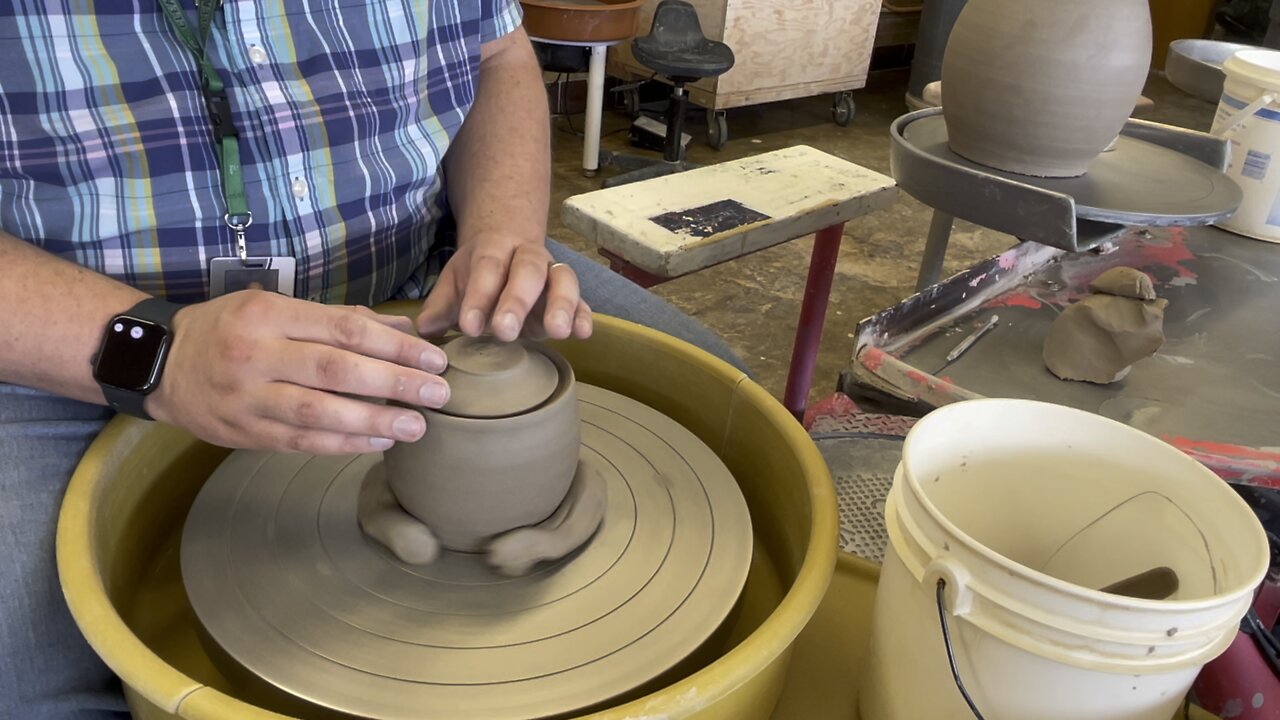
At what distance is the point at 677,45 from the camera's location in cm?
353

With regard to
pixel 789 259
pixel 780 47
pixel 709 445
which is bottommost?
pixel 789 259

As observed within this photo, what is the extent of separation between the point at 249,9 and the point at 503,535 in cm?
53

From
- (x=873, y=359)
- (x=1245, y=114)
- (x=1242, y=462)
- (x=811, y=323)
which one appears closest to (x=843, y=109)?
(x=1245, y=114)

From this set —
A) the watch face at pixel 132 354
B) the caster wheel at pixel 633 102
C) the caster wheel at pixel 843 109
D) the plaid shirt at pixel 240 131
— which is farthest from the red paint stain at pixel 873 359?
the caster wheel at pixel 843 109

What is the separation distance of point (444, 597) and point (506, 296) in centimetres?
26

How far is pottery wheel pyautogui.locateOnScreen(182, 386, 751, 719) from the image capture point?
2.27 feet

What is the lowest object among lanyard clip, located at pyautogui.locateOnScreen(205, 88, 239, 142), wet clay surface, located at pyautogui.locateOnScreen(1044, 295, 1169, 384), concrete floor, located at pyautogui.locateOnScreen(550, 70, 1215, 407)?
concrete floor, located at pyautogui.locateOnScreen(550, 70, 1215, 407)

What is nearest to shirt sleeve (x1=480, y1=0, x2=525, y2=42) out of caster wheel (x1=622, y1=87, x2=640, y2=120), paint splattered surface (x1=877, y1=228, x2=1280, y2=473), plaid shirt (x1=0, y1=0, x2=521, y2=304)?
plaid shirt (x1=0, y1=0, x2=521, y2=304)

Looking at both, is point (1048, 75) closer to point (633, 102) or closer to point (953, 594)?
point (953, 594)

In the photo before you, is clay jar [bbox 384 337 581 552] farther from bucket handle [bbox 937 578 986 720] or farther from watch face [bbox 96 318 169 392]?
bucket handle [bbox 937 578 986 720]

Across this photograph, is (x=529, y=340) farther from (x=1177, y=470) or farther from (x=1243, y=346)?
(x=1243, y=346)

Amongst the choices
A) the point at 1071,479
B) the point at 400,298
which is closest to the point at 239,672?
the point at 400,298

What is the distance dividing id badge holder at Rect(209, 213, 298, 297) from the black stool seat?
8.91ft

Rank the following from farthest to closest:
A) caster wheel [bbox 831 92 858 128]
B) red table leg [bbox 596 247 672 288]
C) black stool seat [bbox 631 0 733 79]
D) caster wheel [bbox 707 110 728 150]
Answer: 1. caster wheel [bbox 831 92 858 128]
2. caster wheel [bbox 707 110 728 150]
3. black stool seat [bbox 631 0 733 79]
4. red table leg [bbox 596 247 672 288]
